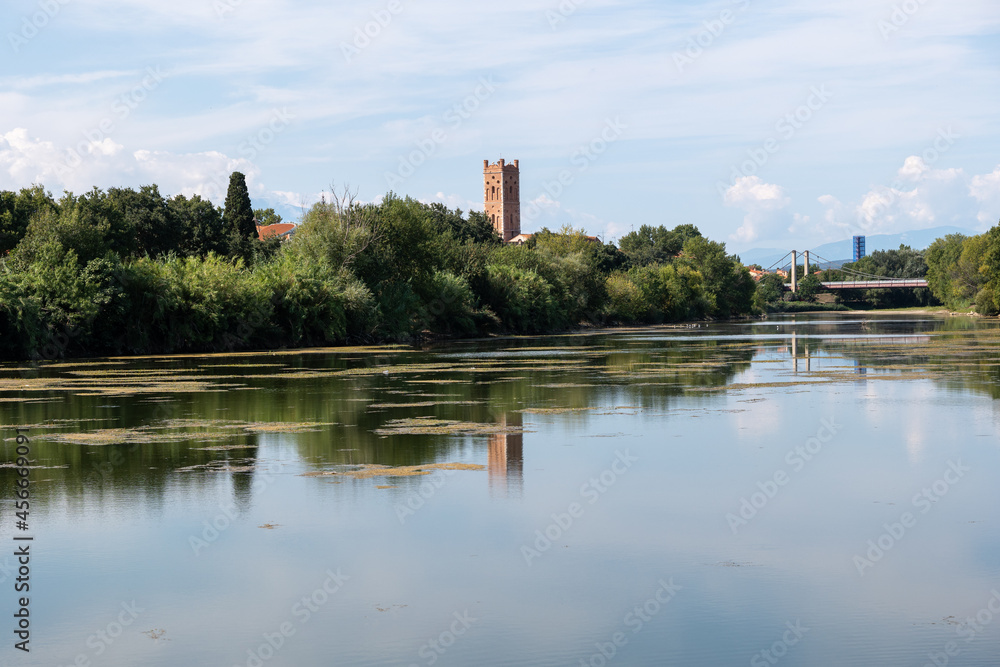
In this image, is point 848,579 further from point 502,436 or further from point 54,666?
point 502,436

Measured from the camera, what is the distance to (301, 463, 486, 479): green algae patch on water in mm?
12727

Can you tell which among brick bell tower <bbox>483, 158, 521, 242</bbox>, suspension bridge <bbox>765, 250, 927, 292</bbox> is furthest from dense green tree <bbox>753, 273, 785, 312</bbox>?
brick bell tower <bbox>483, 158, 521, 242</bbox>

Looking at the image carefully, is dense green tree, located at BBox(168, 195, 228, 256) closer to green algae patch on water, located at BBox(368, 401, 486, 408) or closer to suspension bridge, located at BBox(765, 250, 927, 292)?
green algae patch on water, located at BBox(368, 401, 486, 408)

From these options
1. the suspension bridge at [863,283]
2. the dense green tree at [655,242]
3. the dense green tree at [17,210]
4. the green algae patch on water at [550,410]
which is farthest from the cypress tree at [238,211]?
the suspension bridge at [863,283]

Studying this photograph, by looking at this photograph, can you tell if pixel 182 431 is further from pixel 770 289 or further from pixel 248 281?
pixel 770 289

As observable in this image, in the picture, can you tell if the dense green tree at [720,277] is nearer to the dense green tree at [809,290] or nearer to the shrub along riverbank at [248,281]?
the shrub along riverbank at [248,281]

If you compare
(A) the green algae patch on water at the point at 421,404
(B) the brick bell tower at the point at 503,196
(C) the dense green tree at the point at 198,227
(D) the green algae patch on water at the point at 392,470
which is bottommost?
(D) the green algae patch on water at the point at 392,470

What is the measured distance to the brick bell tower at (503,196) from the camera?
625 ft

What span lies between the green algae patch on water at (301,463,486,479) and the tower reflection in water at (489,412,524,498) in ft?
1.19

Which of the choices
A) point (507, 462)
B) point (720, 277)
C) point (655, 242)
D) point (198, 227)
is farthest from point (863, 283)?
point (507, 462)

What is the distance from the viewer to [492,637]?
282 inches

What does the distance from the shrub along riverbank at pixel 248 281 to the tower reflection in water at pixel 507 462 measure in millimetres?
27286

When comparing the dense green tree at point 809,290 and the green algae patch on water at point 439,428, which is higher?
the dense green tree at point 809,290

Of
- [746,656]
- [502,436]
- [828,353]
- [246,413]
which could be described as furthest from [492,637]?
[828,353]
